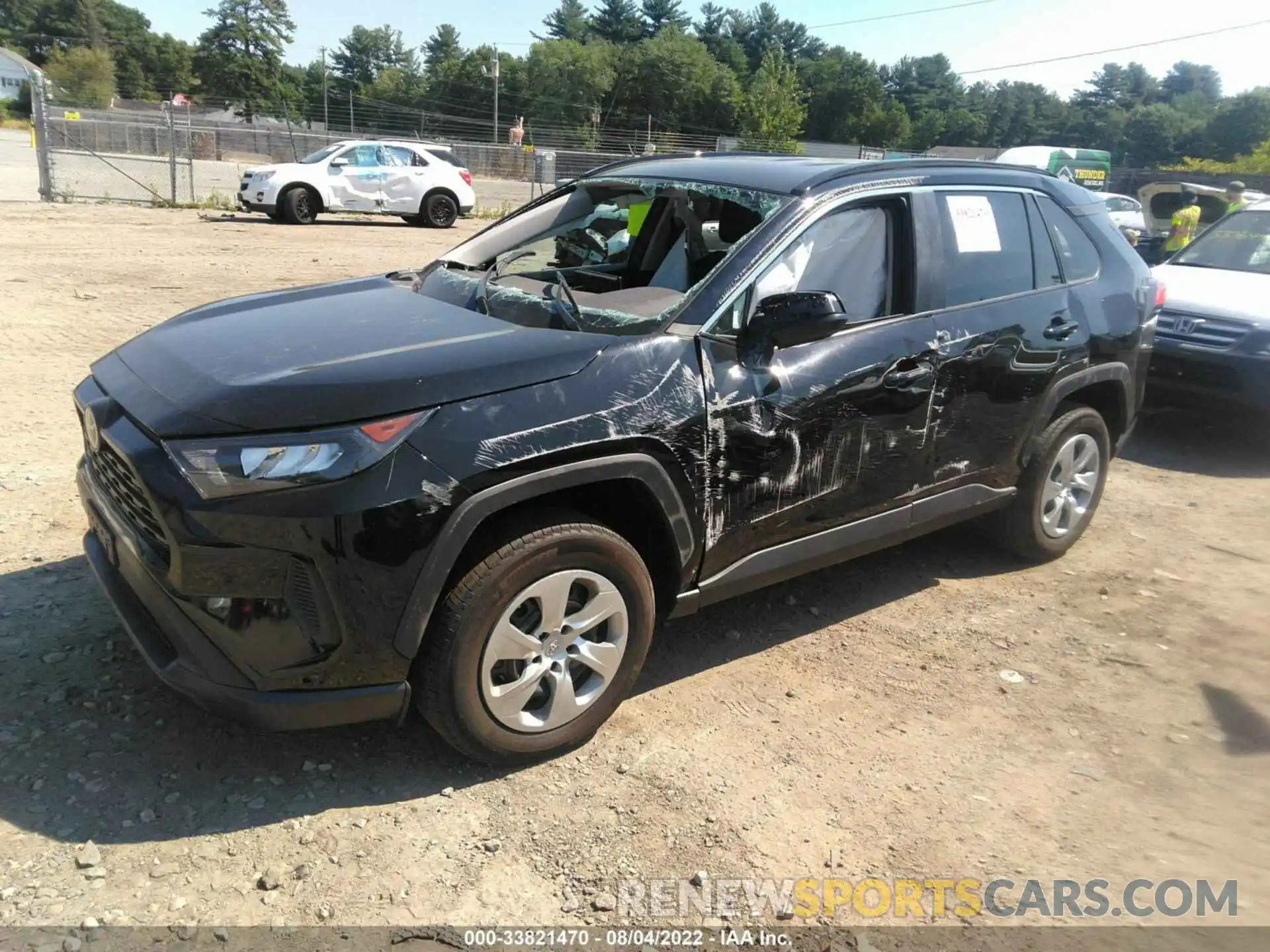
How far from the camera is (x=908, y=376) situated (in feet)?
12.3

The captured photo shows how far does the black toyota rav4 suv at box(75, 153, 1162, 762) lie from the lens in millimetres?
2576

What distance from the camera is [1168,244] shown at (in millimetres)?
11812

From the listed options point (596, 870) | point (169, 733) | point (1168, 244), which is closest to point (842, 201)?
point (596, 870)

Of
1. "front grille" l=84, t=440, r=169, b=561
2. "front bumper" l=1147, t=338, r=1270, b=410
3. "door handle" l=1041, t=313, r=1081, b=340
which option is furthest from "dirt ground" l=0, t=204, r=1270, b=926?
"front bumper" l=1147, t=338, r=1270, b=410

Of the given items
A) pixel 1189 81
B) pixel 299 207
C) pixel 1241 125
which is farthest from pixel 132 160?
pixel 1189 81

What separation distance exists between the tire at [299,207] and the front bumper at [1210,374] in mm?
15957

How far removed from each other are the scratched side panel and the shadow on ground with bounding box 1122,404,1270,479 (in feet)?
16.5

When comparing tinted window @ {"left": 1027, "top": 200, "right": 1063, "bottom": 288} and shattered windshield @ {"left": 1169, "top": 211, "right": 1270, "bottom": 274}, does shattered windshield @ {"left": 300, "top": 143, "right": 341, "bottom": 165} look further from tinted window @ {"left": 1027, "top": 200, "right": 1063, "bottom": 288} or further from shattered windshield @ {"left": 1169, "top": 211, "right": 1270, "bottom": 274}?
tinted window @ {"left": 1027, "top": 200, "right": 1063, "bottom": 288}

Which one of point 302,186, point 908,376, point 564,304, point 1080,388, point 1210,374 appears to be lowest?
point 1210,374

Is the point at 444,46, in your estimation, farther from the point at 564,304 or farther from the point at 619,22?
the point at 564,304

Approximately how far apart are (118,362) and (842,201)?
8.68ft

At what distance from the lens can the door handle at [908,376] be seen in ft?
12.1

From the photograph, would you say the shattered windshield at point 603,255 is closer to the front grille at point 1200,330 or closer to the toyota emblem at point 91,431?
the toyota emblem at point 91,431
